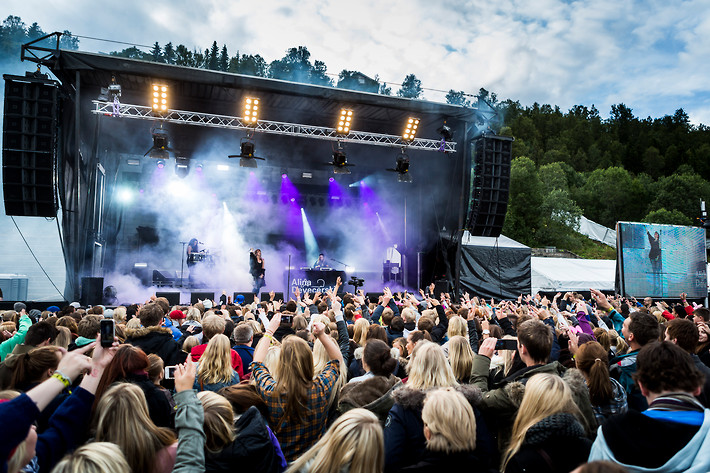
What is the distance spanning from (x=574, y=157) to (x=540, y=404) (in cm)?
6339

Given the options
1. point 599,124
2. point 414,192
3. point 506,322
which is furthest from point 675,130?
point 506,322

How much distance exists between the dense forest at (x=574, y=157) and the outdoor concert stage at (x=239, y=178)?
1644 cm

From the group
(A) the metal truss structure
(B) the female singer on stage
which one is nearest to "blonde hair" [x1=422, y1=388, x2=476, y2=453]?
(A) the metal truss structure

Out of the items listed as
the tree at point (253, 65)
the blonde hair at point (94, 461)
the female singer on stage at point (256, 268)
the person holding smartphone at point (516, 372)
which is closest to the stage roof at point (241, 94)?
the female singer on stage at point (256, 268)

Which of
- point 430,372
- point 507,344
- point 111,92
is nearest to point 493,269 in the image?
point 111,92

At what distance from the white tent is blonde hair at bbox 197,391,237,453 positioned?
20.5 metres

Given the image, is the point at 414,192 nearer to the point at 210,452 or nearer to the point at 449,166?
the point at 449,166

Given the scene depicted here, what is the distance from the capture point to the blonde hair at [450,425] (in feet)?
6.98

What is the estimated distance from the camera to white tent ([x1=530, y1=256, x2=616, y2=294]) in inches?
862

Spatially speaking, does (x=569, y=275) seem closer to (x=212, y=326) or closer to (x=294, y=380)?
(x=212, y=326)

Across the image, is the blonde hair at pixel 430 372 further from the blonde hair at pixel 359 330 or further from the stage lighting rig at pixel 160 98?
the stage lighting rig at pixel 160 98

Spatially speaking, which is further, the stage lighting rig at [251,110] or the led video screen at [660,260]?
the led video screen at [660,260]

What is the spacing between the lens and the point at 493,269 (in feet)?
60.5

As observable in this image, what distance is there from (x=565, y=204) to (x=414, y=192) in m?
29.5
